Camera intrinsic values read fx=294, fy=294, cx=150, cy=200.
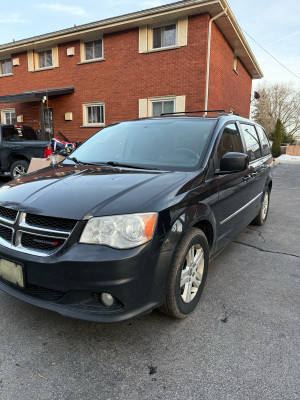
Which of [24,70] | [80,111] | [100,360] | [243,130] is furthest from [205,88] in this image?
[100,360]

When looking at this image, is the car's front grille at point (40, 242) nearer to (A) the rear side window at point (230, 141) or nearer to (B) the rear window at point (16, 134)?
(A) the rear side window at point (230, 141)

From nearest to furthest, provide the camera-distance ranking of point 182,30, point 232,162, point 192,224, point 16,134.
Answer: point 192,224 → point 232,162 → point 16,134 → point 182,30

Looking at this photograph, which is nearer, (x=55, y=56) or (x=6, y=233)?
(x=6, y=233)

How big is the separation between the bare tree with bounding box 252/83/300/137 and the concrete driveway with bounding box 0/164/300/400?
45150mm

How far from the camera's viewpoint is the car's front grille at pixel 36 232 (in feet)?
6.05

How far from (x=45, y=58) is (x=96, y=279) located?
15070 millimetres

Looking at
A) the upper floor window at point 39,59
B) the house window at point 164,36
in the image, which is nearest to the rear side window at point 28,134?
the house window at point 164,36

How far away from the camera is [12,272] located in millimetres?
1991

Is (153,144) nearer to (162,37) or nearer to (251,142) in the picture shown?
(251,142)

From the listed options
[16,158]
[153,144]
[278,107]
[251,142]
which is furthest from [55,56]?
[278,107]

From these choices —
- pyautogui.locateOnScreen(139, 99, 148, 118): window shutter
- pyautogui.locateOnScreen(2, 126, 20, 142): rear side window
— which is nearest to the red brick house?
pyautogui.locateOnScreen(139, 99, 148, 118): window shutter

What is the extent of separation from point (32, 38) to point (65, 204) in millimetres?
14277

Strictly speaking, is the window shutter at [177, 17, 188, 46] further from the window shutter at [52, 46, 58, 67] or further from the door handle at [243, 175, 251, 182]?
the door handle at [243, 175, 251, 182]

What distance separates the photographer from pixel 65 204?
1.94m
